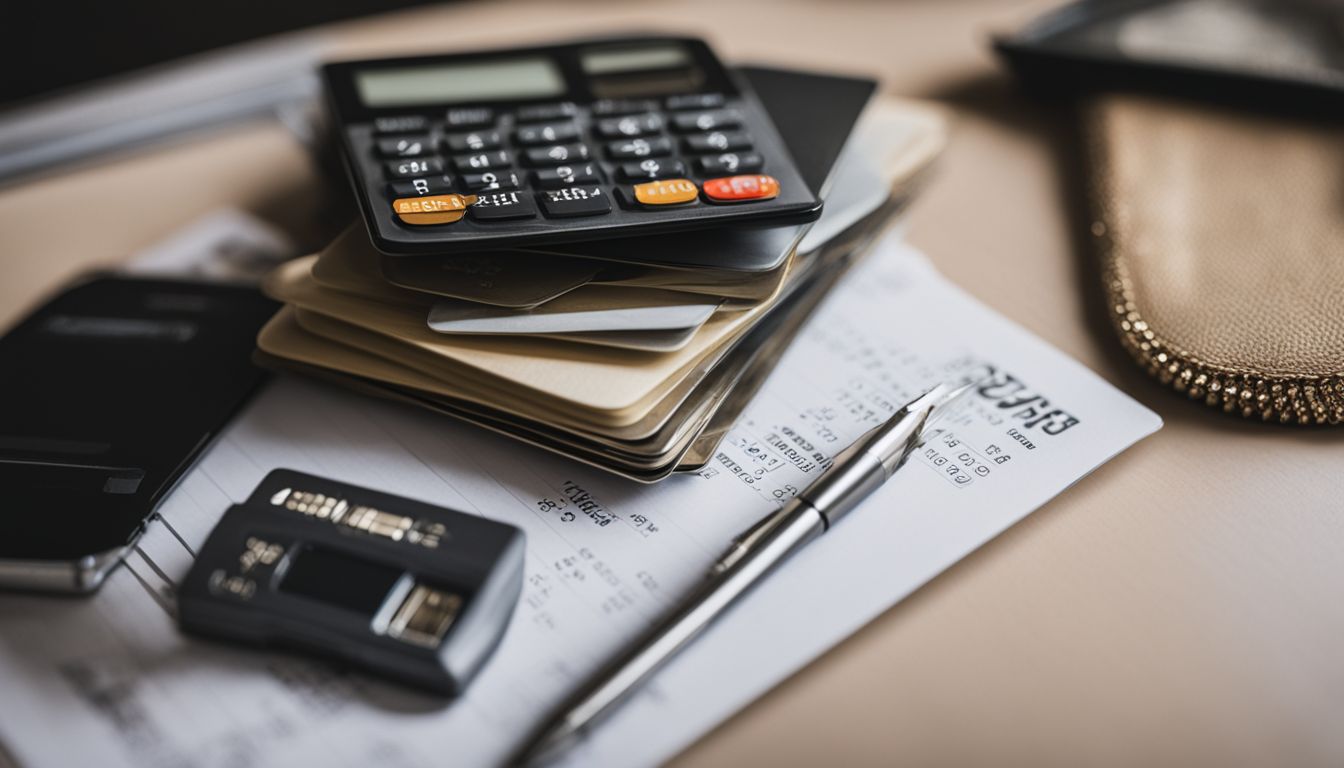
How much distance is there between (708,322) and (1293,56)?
1.42 feet

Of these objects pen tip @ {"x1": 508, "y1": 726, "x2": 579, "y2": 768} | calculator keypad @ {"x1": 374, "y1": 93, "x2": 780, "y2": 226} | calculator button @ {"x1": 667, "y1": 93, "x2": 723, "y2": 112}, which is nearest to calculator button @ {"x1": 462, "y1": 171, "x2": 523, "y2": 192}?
calculator keypad @ {"x1": 374, "y1": 93, "x2": 780, "y2": 226}

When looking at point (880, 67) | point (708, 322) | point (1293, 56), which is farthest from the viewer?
point (880, 67)

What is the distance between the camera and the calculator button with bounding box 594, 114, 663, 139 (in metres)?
0.48

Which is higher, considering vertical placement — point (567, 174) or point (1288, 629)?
point (567, 174)

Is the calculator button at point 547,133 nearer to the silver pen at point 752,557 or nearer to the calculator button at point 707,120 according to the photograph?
the calculator button at point 707,120

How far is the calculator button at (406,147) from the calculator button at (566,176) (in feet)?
0.19

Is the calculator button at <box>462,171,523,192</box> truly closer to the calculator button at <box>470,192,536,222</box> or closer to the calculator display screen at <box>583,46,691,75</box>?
the calculator button at <box>470,192,536,222</box>

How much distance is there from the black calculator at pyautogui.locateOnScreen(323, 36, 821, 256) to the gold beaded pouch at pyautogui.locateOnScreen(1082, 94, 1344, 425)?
0.60 feet

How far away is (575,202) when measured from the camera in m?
0.42

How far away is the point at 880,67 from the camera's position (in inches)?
28.7

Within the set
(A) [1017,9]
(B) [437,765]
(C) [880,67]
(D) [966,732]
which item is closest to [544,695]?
(B) [437,765]

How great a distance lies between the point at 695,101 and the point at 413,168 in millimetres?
145

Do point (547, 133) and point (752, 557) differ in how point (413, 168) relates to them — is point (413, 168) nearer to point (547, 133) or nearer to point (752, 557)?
point (547, 133)

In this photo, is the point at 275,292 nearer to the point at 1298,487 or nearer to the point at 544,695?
the point at 544,695
